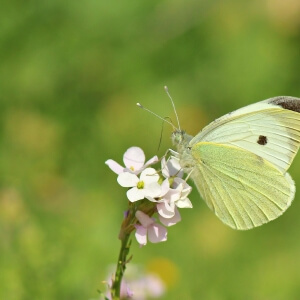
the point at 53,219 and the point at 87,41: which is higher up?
the point at 87,41

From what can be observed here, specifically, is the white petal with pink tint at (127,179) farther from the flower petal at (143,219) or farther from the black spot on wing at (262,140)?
the black spot on wing at (262,140)

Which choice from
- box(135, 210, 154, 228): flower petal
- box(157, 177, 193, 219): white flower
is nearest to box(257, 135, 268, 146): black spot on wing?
box(157, 177, 193, 219): white flower

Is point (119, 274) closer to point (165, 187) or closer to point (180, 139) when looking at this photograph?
point (165, 187)

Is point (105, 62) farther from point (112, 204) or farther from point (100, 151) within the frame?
point (112, 204)

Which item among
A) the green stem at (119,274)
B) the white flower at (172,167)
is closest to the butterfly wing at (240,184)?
the white flower at (172,167)

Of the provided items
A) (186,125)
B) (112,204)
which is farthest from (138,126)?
(112,204)

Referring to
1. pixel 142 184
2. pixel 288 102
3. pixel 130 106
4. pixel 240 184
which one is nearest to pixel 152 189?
pixel 142 184

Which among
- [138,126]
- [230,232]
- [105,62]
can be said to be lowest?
[230,232]

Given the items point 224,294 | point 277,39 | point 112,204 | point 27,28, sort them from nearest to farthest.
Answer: point 224,294, point 112,204, point 27,28, point 277,39
